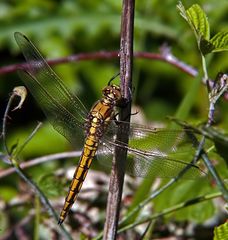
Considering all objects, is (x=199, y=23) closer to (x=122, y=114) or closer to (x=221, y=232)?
(x=122, y=114)

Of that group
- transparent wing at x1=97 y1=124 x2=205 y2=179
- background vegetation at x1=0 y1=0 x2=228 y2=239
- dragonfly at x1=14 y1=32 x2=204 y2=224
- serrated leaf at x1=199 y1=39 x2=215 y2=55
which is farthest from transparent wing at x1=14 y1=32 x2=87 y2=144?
background vegetation at x1=0 y1=0 x2=228 y2=239

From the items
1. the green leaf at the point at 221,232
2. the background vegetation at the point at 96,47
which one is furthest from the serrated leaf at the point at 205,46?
the background vegetation at the point at 96,47

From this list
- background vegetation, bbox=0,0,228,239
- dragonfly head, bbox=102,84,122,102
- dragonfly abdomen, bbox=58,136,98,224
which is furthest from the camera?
background vegetation, bbox=0,0,228,239

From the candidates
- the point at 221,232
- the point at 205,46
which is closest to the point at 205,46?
the point at 205,46

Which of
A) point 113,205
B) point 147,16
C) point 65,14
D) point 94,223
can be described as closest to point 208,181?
point 94,223

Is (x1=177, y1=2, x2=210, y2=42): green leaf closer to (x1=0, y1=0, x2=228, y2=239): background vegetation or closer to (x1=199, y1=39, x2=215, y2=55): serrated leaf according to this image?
(x1=199, y1=39, x2=215, y2=55): serrated leaf

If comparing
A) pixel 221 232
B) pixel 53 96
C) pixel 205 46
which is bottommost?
pixel 221 232
